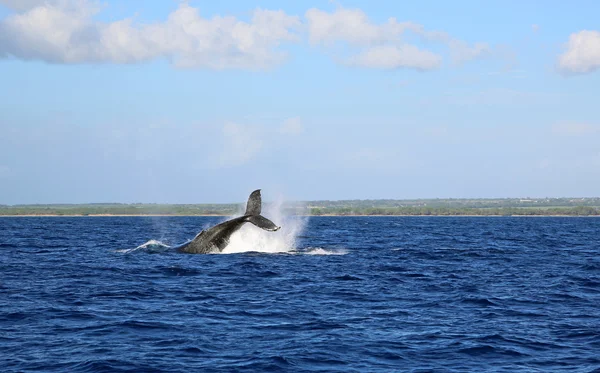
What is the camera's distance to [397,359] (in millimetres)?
15516

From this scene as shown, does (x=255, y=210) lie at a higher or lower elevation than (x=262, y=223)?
higher

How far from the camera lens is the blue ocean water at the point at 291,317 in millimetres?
15344

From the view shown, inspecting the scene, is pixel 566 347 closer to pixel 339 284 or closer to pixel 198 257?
pixel 339 284

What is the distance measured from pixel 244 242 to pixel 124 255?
6254mm

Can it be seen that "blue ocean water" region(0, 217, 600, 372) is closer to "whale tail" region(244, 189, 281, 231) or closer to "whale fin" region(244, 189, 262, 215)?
"whale tail" region(244, 189, 281, 231)

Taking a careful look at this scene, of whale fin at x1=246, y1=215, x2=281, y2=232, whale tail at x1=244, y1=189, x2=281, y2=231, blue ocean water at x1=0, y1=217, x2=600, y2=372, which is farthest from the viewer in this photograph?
whale tail at x1=244, y1=189, x2=281, y2=231

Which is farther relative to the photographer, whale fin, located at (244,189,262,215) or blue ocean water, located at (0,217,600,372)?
whale fin, located at (244,189,262,215)

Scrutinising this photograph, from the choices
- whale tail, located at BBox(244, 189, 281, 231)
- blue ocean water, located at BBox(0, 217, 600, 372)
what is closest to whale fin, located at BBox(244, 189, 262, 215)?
whale tail, located at BBox(244, 189, 281, 231)

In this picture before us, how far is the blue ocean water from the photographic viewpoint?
1534 centimetres

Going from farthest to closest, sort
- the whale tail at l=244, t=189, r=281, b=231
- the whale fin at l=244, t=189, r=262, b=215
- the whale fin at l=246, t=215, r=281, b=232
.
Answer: the whale fin at l=244, t=189, r=262, b=215
the whale tail at l=244, t=189, r=281, b=231
the whale fin at l=246, t=215, r=281, b=232

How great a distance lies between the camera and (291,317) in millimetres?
20000

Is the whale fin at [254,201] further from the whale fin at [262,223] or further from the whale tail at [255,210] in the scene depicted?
the whale fin at [262,223]

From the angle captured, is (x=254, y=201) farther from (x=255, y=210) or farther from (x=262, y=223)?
(x=262, y=223)

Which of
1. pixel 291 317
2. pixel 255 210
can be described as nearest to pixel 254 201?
pixel 255 210
